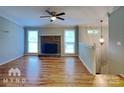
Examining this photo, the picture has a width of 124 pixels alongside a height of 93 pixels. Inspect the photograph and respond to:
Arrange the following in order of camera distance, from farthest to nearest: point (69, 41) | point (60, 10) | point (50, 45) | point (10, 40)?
1. point (50, 45)
2. point (69, 41)
3. point (10, 40)
4. point (60, 10)

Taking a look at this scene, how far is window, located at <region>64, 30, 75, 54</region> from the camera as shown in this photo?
1095 cm

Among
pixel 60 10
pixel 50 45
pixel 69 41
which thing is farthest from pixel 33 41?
pixel 60 10

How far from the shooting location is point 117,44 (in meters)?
5.80

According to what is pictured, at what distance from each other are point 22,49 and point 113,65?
6.08 m

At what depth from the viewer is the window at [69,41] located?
1095cm

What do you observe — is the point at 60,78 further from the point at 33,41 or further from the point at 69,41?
the point at 33,41

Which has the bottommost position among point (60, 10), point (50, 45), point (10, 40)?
point (50, 45)

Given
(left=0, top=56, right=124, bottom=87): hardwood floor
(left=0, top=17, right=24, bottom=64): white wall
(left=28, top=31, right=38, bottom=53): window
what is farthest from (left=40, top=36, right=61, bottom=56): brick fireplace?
(left=0, top=56, right=124, bottom=87): hardwood floor

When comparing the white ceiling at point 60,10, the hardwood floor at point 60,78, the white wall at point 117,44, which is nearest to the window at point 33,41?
the white ceiling at point 60,10

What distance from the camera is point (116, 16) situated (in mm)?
5832

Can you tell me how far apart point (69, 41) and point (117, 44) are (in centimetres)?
533

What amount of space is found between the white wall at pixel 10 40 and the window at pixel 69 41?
8.40ft
